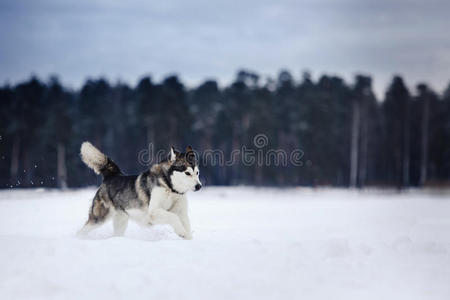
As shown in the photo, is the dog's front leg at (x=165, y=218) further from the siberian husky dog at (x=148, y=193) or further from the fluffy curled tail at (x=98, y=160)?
the fluffy curled tail at (x=98, y=160)

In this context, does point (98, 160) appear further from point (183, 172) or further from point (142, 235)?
point (183, 172)

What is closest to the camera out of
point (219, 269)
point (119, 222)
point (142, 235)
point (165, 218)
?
point (219, 269)

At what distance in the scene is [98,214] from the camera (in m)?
8.21

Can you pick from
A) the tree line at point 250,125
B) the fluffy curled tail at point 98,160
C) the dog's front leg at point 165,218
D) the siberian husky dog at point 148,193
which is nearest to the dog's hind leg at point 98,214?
the siberian husky dog at point 148,193

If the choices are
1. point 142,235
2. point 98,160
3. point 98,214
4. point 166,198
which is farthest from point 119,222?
point 166,198

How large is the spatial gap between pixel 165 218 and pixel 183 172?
79 centimetres

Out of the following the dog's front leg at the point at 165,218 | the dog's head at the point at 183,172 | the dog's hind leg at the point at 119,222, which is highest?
the dog's head at the point at 183,172

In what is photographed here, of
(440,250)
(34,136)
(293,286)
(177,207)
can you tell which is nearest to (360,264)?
(293,286)

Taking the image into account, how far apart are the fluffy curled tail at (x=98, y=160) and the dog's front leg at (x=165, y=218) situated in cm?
143

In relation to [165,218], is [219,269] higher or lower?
lower

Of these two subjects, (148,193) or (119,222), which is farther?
(119,222)

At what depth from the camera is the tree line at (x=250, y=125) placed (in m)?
39.9

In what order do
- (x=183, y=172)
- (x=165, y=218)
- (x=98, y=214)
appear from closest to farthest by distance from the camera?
(x=165, y=218)
(x=183, y=172)
(x=98, y=214)

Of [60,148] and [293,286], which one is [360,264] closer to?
[293,286]
